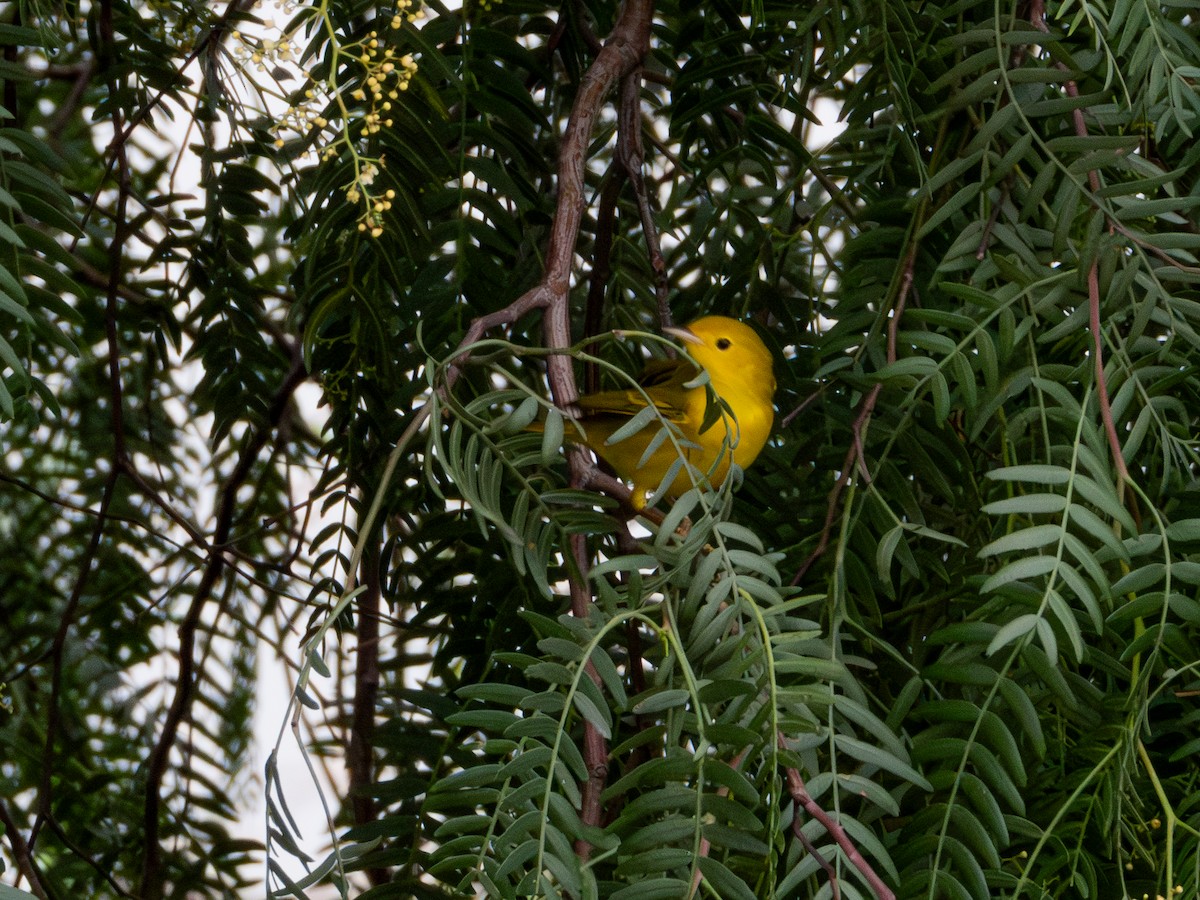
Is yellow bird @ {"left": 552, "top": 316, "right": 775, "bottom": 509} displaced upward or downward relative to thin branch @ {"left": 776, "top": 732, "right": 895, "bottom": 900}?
upward

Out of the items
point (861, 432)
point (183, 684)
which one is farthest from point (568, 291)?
point (183, 684)

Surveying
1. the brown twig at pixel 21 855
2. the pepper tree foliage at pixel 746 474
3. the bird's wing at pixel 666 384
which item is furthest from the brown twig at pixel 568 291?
the brown twig at pixel 21 855

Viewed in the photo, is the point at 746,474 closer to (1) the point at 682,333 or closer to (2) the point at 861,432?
(1) the point at 682,333

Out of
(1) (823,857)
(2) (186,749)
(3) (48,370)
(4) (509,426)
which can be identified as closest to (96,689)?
(2) (186,749)

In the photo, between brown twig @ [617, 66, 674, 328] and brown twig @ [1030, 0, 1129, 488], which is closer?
brown twig @ [1030, 0, 1129, 488]

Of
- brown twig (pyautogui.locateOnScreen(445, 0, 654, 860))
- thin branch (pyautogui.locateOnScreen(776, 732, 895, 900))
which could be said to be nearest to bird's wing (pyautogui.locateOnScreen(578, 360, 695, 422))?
brown twig (pyautogui.locateOnScreen(445, 0, 654, 860))

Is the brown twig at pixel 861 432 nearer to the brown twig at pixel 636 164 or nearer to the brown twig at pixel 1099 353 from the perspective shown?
the brown twig at pixel 1099 353

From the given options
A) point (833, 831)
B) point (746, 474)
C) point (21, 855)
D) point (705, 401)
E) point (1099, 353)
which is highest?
point (705, 401)

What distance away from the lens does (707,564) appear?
0.93 meters

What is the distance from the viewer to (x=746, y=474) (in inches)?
58.3

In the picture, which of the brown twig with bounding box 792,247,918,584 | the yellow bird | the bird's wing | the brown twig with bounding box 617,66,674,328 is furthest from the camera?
the yellow bird

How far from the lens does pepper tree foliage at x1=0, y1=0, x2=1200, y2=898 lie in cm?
88

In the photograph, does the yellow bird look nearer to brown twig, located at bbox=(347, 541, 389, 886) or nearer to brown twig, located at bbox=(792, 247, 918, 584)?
brown twig, located at bbox=(347, 541, 389, 886)

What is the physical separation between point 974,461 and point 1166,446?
255 millimetres
